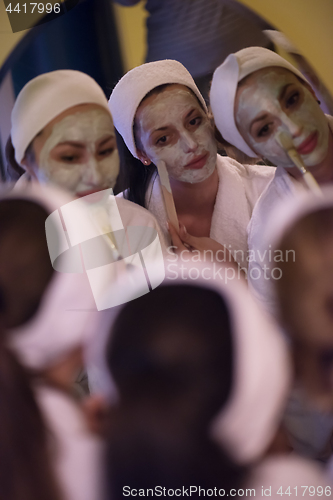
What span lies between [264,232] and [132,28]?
0.42 metres

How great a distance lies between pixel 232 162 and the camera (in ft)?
2.10

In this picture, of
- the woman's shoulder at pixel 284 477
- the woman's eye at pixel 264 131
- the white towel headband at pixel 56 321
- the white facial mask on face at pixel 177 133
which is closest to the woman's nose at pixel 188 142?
the white facial mask on face at pixel 177 133

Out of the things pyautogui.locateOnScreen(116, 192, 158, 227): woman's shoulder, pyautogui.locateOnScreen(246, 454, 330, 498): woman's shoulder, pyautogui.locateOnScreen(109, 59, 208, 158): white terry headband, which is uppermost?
pyautogui.locateOnScreen(109, 59, 208, 158): white terry headband

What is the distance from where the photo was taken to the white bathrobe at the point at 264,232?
0.61 metres

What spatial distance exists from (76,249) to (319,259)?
15.7 inches

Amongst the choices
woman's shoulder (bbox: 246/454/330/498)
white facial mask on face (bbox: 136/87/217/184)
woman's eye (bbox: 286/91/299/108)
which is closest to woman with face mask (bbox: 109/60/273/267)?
white facial mask on face (bbox: 136/87/217/184)

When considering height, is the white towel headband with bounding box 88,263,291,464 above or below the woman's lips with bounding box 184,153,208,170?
below

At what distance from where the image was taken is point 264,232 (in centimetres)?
62

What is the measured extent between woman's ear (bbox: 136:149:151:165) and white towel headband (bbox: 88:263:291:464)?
196mm

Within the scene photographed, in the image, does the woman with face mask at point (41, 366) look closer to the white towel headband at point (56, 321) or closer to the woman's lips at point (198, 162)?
the white towel headband at point (56, 321)

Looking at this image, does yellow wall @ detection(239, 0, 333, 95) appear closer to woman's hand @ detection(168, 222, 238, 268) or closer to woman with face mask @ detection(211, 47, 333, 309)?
woman with face mask @ detection(211, 47, 333, 309)

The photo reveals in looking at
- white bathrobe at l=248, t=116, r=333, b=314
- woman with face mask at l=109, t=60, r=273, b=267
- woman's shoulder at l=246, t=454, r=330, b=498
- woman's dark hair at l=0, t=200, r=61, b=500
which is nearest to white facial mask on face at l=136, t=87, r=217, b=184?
woman with face mask at l=109, t=60, r=273, b=267

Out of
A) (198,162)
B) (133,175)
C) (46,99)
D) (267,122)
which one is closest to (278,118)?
(267,122)

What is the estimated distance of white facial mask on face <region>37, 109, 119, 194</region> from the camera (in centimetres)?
58
